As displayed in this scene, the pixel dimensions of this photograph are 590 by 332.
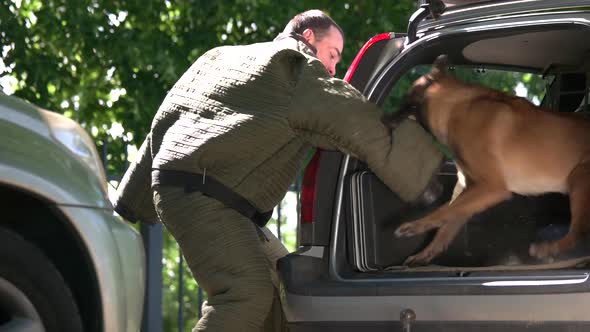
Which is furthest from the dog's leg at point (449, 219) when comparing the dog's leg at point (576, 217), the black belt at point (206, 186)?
the black belt at point (206, 186)

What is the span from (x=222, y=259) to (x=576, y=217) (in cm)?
153

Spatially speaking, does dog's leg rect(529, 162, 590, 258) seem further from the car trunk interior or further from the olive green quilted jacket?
the olive green quilted jacket

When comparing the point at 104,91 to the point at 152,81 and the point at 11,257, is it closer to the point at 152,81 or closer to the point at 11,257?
the point at 152,81

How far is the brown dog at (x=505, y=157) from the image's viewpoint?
4645 millimetres

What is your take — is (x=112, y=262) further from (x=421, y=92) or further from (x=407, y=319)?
(x=421, y=92)

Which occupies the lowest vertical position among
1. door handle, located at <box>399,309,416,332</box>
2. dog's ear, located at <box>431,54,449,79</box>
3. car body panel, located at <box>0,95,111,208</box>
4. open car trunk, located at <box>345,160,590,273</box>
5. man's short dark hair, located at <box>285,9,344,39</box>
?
door handle, located at <box>399,309,416,332</box>

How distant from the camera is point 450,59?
16.4ft

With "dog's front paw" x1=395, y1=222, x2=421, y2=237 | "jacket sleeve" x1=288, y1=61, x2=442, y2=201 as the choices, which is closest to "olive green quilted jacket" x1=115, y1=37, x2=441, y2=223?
"jacket sleeve" x1=288, y1=61, x2=442, y2=201

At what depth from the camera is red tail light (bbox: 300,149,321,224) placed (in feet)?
14.8

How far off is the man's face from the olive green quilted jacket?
0.46 meters

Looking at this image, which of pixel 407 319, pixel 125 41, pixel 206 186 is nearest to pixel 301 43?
pixel 206 186

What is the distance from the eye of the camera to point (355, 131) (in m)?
4.23

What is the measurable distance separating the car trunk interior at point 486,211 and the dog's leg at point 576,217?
0.04 metres

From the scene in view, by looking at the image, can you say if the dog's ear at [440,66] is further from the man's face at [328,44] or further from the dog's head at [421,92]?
the man's face at [328,44]
